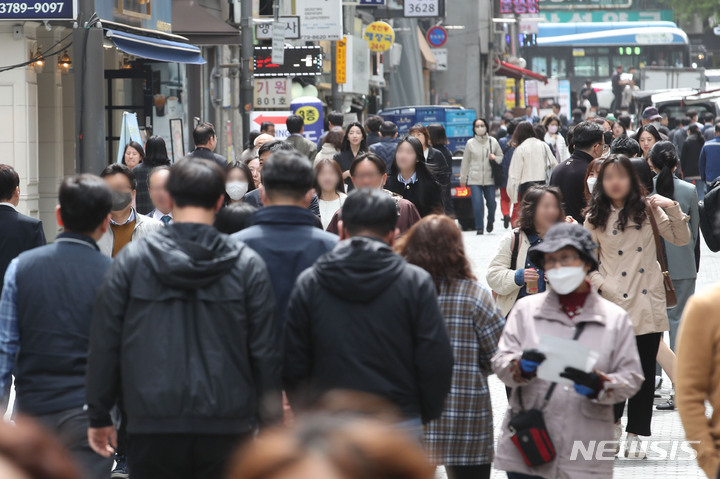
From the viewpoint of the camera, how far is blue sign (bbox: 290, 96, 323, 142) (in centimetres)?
2094

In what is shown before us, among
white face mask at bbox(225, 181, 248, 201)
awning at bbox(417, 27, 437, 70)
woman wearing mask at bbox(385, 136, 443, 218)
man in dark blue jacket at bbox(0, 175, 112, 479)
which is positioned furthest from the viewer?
awning at bbox(417, 27, 437, 70)

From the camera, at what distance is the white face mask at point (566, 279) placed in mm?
4883

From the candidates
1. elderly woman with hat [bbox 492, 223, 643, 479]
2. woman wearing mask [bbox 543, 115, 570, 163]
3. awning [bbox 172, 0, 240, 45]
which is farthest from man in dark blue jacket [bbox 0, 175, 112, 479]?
awning [bbox 172, 0, 240, 45]

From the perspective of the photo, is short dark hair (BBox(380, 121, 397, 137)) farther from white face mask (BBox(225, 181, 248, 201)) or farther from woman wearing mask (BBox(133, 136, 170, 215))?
white face mask (BBox(225, 181, 248, 201))

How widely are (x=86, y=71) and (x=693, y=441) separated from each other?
9777 mm

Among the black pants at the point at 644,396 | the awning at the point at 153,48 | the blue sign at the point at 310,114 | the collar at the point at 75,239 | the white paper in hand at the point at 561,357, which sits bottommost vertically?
the black pants at the point at 644,396

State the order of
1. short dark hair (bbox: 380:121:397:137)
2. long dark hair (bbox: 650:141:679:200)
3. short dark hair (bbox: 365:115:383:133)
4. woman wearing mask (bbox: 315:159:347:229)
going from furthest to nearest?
1. short dark hair (bbox: 365:115:383:133)
2. short dark hair (bbox: 380:121:397:137)
3. long dark hair (bbox: 650:141:679:200)
4. woman wearing mask (bbox: 315:159:347:229)

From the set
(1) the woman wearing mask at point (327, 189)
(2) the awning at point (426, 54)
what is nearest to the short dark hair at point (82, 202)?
(1) the woman wearing mask at point (327, 189)

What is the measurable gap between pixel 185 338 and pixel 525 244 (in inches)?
122

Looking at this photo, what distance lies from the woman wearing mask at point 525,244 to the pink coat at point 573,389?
A: 6.35ft

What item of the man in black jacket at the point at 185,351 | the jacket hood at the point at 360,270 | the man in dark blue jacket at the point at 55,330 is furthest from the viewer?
the man in dark blue jacket at the point at 55,330

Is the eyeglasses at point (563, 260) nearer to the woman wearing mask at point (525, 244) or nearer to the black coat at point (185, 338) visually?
Answer: the black coat at point (185, 338)

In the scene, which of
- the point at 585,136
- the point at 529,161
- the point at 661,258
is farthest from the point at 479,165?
the point at 661,258

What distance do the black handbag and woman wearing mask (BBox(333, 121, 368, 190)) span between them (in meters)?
7.72
